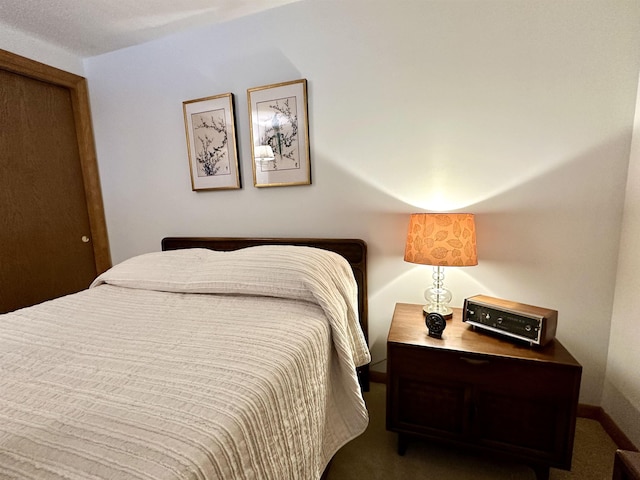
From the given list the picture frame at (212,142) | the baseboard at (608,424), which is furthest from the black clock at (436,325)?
the picture frame at (212,142)

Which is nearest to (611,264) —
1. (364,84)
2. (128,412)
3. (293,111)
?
(364,84)

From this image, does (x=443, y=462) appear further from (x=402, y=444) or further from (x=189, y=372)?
(x=189, y=372)

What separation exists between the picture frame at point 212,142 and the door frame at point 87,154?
967 mm

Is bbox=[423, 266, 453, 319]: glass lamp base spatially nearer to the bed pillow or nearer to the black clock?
the black clock

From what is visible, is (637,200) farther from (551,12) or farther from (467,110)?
(551,12)

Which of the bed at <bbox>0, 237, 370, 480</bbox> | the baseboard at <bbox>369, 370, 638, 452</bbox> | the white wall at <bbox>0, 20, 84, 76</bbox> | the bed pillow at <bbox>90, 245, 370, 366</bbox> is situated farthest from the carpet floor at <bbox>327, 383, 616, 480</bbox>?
the white wall at <bbox>0, 20, 84, 76</bbox>

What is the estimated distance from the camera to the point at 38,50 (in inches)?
82.7

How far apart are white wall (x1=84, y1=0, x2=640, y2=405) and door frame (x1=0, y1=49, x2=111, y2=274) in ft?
2.52

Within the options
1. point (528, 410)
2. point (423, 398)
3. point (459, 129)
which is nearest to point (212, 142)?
point (459, 129)

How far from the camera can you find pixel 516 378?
120 centimetres

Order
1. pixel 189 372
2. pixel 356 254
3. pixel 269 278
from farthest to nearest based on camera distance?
pixel 356 254, pixel 269 278, pixel 189 372

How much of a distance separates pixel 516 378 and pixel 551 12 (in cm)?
172

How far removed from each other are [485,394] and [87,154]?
3194mm

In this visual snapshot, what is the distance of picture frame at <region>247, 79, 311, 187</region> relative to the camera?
1.86 meters
